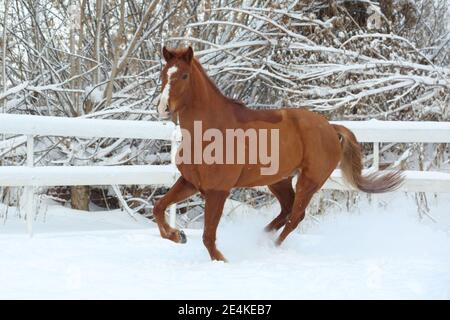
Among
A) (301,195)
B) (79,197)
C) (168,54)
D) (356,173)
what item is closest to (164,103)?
(168,54)

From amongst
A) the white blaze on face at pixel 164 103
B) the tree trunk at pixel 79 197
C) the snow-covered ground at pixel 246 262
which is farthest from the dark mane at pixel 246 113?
the tree trunk at pixel 79 197

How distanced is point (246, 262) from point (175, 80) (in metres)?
1.30

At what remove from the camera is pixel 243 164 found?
4.78 m

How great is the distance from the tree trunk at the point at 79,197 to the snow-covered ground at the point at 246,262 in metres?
1.75

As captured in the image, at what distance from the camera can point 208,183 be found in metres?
4.61

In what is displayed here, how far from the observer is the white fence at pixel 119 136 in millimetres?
5539

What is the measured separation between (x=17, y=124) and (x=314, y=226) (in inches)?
112

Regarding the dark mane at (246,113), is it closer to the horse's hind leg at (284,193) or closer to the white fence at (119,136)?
the horse's hind leg at (284,193)

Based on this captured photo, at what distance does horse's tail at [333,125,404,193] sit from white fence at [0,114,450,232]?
48 cm

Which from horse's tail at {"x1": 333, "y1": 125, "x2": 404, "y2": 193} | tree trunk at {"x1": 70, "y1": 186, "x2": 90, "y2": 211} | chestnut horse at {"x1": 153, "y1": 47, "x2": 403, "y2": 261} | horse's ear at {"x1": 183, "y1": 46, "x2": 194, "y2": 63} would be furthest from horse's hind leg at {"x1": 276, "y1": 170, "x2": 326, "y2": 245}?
tree trunk at {"x1": 70, "y1": 186, "x2": 90, "y2": 211}

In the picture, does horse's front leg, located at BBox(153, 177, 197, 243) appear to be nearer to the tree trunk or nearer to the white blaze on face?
the white blaze on face

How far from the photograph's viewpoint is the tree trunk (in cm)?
862

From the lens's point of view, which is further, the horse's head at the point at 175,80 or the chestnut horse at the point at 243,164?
the chestnut horse at the point at 243,164
